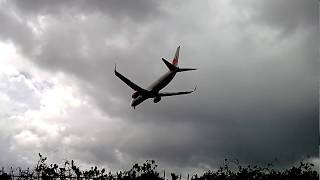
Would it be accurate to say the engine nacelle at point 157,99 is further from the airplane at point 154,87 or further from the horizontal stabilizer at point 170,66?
the horizontal stabilizer at point 170,66

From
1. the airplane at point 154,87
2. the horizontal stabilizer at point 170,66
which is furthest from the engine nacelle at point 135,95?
the horizontal stabilizer at point 170,66

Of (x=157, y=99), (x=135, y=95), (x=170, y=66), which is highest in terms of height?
(x=170, y=66)

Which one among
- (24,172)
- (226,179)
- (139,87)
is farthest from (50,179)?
(226,179)

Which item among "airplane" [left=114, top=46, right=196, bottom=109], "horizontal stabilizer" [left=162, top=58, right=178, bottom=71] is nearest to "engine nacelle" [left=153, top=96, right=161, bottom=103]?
"airplane" [left=114, top=46, right=196, bottom=109]

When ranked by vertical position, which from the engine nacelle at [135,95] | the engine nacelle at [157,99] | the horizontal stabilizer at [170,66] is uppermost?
the horizontal stabilizer at [170,66]

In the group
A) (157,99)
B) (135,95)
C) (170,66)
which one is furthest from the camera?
(135,95)

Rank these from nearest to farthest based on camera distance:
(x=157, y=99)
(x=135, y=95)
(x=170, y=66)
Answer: (x=170, y=66), (x=157, y=99), (x=135, y=95)

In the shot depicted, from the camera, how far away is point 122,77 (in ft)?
195

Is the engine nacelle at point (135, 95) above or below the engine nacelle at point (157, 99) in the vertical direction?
above

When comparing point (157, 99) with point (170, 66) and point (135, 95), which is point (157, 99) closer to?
point (135, 95)

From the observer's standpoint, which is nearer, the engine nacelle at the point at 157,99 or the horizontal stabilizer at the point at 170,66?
the horizontal stabilizer at the point at 170,66

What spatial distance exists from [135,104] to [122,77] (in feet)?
14.3

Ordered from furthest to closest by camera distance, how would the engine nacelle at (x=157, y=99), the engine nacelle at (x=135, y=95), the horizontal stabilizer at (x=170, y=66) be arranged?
the engine nacelle at (x=135, y=95), the engine nacelle at (x=157, y=99), the horizontal stabilizer at (x=170, y=66)

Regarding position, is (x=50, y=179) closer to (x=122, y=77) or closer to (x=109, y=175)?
(x=109, y=175)
